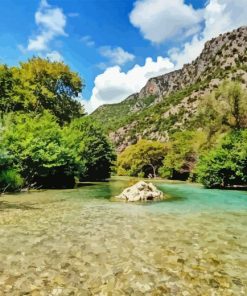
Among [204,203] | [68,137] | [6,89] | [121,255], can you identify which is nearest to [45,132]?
[68,137]

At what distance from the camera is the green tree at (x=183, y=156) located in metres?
63.5

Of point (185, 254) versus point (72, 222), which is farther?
point (72, 222)

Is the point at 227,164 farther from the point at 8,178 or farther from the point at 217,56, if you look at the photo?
the point at 217,56

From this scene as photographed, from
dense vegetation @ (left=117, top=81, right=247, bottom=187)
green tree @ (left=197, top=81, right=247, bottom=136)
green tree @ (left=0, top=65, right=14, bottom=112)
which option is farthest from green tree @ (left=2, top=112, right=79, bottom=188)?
green tree @ (left=197, top=81, right=247, bottom=136)

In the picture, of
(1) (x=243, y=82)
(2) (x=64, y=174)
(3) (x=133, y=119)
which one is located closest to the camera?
(2) (x=64, y=174)

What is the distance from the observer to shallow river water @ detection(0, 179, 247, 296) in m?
7.60

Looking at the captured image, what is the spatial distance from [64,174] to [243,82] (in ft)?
295

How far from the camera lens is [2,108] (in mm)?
48500

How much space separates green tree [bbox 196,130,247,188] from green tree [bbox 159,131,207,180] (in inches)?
616

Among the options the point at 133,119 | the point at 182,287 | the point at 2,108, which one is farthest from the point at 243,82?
the point at 182,287

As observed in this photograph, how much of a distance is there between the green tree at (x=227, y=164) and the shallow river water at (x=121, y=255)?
24.6 meters

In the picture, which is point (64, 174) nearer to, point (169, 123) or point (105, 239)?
point (105, 239)

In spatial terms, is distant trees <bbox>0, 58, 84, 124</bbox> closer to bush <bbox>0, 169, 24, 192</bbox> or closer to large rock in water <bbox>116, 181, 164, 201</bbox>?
bush <bbox>0, 169, 24, 192</bbox>

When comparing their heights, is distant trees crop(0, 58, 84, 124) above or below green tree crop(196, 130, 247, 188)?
above
